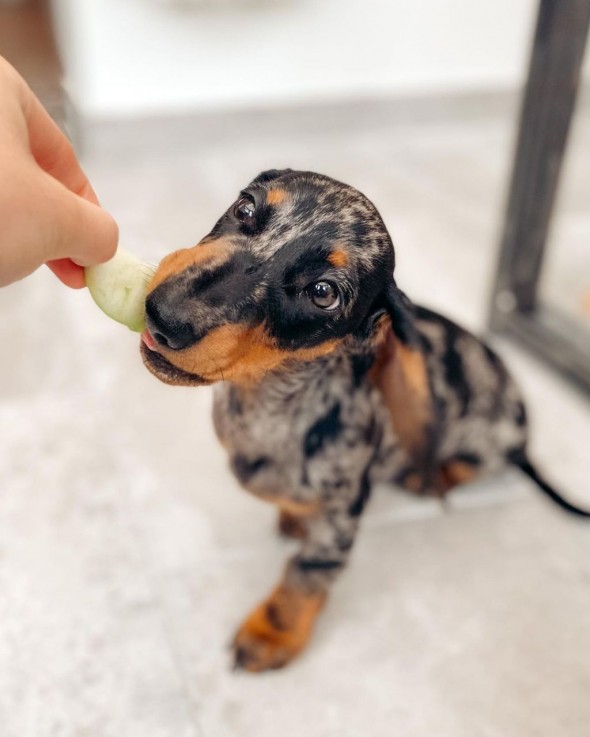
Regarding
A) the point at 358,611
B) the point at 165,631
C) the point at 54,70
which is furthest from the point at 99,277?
the point at 54,70

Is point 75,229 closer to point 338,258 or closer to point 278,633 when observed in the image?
point 338,258

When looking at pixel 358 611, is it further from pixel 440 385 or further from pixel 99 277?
pixel 99 277

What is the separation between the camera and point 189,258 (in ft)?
3.33

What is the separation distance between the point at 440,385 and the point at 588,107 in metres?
1.28

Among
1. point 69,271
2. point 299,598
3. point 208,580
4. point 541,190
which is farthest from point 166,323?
point 541,190

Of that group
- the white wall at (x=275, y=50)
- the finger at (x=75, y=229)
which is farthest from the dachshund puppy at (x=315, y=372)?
the white wall at (x=275, y=50)

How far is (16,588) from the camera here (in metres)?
1.52

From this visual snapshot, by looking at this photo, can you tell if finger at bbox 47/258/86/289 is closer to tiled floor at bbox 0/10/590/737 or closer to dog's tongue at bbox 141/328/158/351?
dog's tongue at bbox 141/328/158/351

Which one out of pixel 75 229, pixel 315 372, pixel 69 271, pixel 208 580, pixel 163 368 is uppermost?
pixel 75 229

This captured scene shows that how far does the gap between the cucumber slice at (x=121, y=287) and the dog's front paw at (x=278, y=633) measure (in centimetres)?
66

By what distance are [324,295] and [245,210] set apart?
18cm

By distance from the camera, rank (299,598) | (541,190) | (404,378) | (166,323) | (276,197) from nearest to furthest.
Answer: (166,323)
(276,197)
(404,378)
(299,598)
(541,190)

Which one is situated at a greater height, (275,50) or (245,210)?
(245,210)

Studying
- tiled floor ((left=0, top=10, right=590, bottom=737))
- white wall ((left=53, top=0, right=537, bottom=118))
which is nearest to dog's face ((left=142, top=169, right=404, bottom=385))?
tiled floor ((left=0, top=10, right=590, bottom=737))
